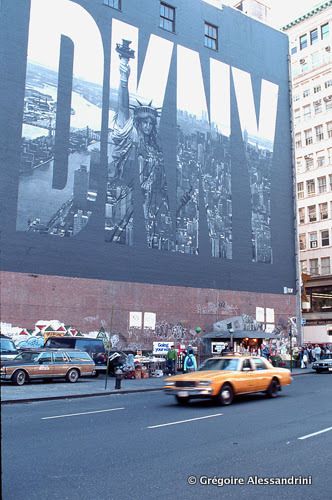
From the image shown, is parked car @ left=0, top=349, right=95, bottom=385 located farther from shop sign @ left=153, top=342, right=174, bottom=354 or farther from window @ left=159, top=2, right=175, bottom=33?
window @ left=159, top=2, right=175, bottom=33

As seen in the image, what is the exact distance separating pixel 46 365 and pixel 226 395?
990 centimetres

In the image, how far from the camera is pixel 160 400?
16578 millimetres

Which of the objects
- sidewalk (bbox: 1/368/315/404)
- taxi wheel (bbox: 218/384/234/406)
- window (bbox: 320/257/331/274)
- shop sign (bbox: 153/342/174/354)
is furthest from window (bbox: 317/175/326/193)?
taxi wheel (bbox: 218/384/234/406)

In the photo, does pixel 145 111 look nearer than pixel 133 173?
No

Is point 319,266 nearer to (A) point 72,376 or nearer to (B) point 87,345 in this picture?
(B) point 87,345

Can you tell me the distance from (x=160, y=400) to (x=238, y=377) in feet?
Answer: 10.3

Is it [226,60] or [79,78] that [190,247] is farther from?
[226,60]

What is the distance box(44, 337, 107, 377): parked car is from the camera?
26125 mm

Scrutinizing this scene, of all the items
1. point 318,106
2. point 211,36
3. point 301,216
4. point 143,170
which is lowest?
point 143,170

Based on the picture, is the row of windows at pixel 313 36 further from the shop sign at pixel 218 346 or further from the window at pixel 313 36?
the shop sign at pixel 218 346

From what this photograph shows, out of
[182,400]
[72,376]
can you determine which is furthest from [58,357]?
[182,400]

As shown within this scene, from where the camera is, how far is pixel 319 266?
194 feet

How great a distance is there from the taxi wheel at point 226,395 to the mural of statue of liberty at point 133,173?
1905 centimetres

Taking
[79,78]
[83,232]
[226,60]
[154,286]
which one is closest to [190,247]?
[154,286]
